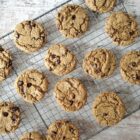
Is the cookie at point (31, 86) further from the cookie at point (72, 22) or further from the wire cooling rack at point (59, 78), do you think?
the cookie at point (72, 22)

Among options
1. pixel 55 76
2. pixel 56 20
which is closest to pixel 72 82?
pixel 55 76

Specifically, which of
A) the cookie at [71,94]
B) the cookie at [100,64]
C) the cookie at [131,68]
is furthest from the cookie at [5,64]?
the cookie at [131,68]

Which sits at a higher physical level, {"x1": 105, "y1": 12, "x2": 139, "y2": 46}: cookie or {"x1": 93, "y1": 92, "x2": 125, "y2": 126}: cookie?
{"x1": 105, "y1": 12, "x2": 139, "y2": 46}: cookie

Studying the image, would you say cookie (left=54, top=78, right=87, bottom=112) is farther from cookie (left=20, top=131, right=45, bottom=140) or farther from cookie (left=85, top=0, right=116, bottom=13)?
cookie (left=85, top=0, right=116, bottom=13)

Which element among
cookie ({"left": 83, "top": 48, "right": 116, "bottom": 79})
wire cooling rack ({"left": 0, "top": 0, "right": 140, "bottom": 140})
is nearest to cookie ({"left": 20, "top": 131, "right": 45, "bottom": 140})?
wire cooling rack ({"left": 0, "top": 0, "right": 140, "bottom": 140})

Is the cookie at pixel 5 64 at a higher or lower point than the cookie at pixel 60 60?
higher

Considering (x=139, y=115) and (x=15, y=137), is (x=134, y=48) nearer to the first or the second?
(x=139, y=115)

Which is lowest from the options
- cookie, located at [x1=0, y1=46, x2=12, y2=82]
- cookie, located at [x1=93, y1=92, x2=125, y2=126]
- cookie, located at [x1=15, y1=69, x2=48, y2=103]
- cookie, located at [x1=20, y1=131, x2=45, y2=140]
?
cookie, located at [x1=93, y1=92, x2=125, y2=126]
